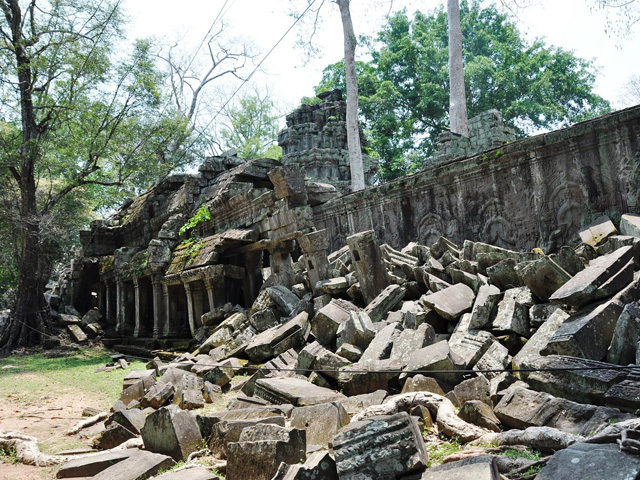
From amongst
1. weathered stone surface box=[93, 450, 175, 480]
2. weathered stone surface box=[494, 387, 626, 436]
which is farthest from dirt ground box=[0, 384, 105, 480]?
weathered stone surface box=[494, 387, 626, 436]

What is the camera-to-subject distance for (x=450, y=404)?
3.32m

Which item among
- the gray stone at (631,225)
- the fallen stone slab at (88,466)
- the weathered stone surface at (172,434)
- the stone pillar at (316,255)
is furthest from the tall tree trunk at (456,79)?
the fallen stone slab at (88,466)

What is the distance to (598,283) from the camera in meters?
3.74

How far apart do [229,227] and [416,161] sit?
59.7 feet

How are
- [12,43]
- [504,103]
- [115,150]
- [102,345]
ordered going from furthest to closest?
[504,103] → [115,150] → [12,43] → [102,345]

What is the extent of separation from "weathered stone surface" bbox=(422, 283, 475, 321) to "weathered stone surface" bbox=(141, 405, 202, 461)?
2661 millimetres

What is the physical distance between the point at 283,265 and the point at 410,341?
4.44m

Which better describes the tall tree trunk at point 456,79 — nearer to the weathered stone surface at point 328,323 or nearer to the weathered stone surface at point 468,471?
the weathered stone surface at point 328,323

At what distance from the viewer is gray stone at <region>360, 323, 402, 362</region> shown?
4.51 metres

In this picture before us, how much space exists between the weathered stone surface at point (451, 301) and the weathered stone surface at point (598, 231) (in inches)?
72.9

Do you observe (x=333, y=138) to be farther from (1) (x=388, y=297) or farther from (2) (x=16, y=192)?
(1) (x=388, y=297)

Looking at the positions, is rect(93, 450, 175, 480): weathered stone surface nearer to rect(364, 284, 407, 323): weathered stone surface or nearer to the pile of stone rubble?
the pile of stone rubble

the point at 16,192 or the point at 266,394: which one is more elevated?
the point at 16,192

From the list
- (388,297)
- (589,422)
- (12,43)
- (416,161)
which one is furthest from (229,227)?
(416,161)
